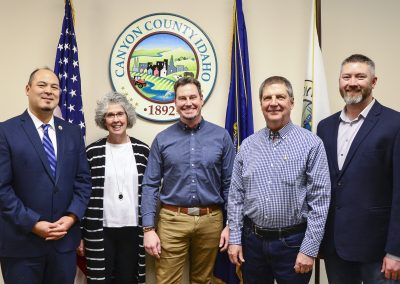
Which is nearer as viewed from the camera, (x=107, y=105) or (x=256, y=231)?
(x=256, y=231)

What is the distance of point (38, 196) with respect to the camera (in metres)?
1.92

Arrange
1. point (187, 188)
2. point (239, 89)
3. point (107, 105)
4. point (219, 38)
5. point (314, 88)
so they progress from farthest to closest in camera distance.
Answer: point (219, 38) → point (239, 89) → point (314, 88) → point (107, 105) → point (187, 188)

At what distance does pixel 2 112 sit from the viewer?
276 cm

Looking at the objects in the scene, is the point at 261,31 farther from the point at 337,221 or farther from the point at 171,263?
the point at 171,263

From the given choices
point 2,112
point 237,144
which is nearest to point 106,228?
point 237,144

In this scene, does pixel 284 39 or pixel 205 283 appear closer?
pixel 205 283

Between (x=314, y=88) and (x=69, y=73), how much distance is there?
5.70ft

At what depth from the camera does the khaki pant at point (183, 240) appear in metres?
2.24

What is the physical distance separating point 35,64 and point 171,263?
1.78 metres

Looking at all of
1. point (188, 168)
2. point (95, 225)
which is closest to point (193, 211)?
point (188, 168)

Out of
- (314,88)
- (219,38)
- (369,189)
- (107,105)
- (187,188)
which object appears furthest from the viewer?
(219,38)

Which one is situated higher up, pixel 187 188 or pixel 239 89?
pixel 239 89

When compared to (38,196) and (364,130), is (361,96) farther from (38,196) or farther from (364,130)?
(38,196)

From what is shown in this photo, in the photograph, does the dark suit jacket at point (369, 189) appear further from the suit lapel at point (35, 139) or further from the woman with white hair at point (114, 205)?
the suit lapel at point (35, 139)
